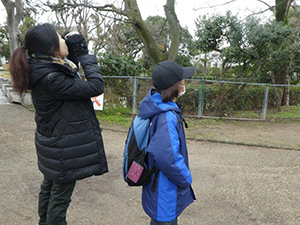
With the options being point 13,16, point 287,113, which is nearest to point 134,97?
point 287,113

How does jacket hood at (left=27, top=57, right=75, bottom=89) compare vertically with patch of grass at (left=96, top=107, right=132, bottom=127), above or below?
above

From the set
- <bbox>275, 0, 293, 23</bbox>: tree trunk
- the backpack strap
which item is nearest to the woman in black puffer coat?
the backpack strap

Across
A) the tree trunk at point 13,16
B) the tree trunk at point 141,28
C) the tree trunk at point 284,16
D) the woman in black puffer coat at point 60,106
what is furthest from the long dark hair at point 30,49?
the tree trunk at point 13,16

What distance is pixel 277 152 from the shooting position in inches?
200

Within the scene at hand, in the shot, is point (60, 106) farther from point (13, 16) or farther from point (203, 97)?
point (13, 16)

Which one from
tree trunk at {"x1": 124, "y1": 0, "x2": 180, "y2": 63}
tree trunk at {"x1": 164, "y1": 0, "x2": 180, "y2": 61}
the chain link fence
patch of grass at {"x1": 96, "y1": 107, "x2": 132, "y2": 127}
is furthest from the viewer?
tree trunk at {"x1": 164, "y1": 0, "x2": 180, "y2": 61}

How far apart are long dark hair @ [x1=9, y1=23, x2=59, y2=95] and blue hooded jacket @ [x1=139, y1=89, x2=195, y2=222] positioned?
779 mm

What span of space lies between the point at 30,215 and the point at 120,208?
3.12 ft

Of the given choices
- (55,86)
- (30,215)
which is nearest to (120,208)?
(30,215)

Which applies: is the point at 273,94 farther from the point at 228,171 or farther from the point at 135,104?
the point at 228,171

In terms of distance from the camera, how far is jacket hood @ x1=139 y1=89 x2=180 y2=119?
1708mm

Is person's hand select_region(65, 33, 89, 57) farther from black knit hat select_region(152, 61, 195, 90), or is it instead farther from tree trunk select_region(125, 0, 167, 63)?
tree trunk select_region(125, 0, 167, 63)

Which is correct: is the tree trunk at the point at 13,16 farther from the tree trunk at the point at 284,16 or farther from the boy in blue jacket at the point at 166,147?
the boy in blue jacket at the point at 166,147

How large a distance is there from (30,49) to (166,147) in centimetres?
118
